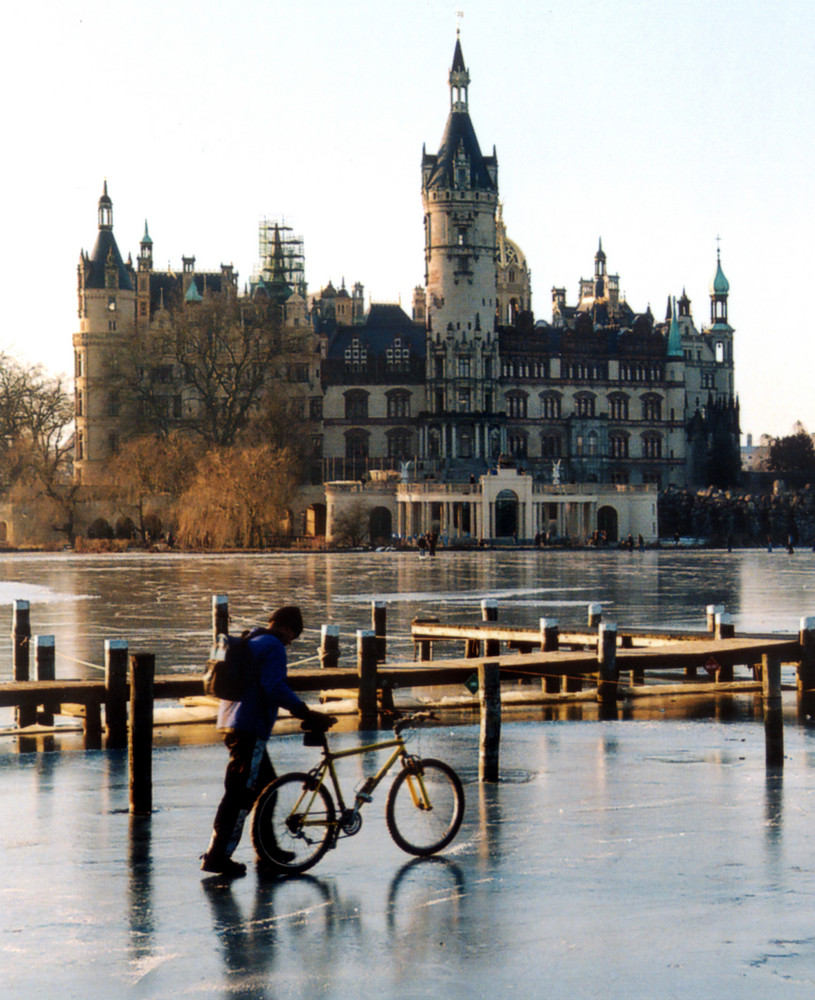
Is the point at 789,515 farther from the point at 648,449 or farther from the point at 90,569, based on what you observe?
the point at 90,569

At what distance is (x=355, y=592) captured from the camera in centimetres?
5141

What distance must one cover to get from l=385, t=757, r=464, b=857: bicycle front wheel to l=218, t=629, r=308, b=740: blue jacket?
1093 mm

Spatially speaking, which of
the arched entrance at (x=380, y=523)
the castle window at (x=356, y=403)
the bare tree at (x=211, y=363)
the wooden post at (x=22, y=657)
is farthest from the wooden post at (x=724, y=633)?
the castle window at (x=356, y=403)

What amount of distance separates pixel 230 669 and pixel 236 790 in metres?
0.87

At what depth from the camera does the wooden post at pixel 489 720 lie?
49.9ft

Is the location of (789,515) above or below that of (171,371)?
below

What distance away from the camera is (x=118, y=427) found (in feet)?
412

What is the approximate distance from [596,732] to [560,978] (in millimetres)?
10648

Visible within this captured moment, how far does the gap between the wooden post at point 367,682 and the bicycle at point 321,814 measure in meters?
8.41

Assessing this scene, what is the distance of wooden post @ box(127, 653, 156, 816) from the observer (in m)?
13.9

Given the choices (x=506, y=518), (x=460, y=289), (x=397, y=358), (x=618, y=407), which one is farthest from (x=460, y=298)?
(x=506, y=518)

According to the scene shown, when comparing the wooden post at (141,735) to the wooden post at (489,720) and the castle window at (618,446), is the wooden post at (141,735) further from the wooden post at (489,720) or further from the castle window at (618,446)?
the castle window at (618,446)

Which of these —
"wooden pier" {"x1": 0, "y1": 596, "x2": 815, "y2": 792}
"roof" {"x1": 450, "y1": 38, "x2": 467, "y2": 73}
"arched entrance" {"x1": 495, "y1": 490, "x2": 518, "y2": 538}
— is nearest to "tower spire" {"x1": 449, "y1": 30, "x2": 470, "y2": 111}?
"roof" {"x1": 450, "y1": 38, "x2": 467, "y2": 73}

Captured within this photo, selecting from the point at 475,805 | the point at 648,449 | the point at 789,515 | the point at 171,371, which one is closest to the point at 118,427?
the point at 171,371
